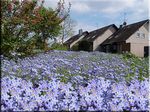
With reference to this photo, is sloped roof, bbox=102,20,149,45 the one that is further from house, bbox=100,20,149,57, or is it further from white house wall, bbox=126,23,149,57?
white house wall, bbox=126,23,149,57

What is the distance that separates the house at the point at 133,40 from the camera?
40.0 m

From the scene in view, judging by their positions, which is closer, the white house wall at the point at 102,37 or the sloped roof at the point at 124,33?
the sloped roof at the point at 124,33

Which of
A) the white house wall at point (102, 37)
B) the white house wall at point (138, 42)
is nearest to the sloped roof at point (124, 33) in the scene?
the white house wall at point (138, 42)

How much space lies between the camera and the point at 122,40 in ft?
134

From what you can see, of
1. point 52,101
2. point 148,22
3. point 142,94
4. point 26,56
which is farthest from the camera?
point 148,22

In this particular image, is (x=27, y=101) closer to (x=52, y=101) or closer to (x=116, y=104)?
(x=52, y=101)

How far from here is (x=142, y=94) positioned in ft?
10.4

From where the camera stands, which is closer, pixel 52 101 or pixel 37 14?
pixel 52 101

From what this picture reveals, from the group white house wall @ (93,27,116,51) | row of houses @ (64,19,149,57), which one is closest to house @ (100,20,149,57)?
row of houses @ (64,19,149,57)

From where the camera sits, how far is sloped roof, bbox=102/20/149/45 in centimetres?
4106

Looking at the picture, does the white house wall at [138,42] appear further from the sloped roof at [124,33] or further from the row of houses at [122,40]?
the sloped roof at [124,33]

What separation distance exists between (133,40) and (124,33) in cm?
292

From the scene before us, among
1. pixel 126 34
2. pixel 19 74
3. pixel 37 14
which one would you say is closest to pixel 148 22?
pixel 126 34

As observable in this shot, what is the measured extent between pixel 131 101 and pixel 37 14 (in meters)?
7.09
